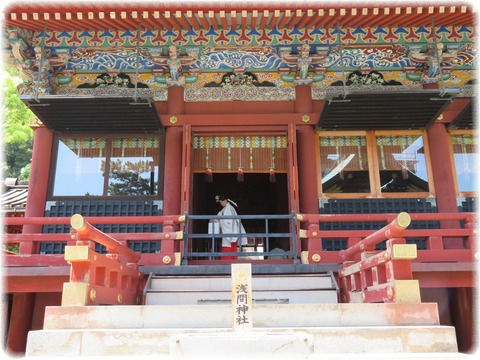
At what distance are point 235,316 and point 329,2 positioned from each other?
5.49 meters

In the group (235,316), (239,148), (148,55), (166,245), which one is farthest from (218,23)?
(235,316)

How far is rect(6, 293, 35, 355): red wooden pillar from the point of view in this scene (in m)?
7.01

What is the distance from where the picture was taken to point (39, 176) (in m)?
8.30

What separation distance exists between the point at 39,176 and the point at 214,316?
17.7 feet

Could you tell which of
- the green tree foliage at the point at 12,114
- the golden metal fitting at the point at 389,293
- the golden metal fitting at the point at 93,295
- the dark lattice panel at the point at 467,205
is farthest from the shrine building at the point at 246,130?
the green tree foliage at the point at 12,114

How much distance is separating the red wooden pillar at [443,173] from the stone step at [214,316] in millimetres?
4416

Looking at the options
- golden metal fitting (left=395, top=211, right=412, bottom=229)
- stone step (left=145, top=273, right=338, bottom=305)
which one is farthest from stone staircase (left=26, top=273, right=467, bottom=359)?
stone step (left=145, top=273, right=338, bottom=305)

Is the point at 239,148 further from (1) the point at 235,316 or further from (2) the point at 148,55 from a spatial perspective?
(1) the point at 235,316

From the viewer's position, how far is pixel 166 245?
6.94 m

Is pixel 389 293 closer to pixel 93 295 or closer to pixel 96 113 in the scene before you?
pixel 93 295

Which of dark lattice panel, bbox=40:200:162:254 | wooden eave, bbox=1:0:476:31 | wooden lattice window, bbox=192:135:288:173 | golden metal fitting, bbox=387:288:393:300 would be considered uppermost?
wooden eave, bbox=1:0:476:31

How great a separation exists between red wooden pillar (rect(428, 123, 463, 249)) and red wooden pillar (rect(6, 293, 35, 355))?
7149 mm

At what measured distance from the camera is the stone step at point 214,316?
4.22 m

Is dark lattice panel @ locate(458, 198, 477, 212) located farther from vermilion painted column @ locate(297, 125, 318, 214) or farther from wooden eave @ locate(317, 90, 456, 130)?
vermilion painted column @ locate(297, 125, 318, 214)
